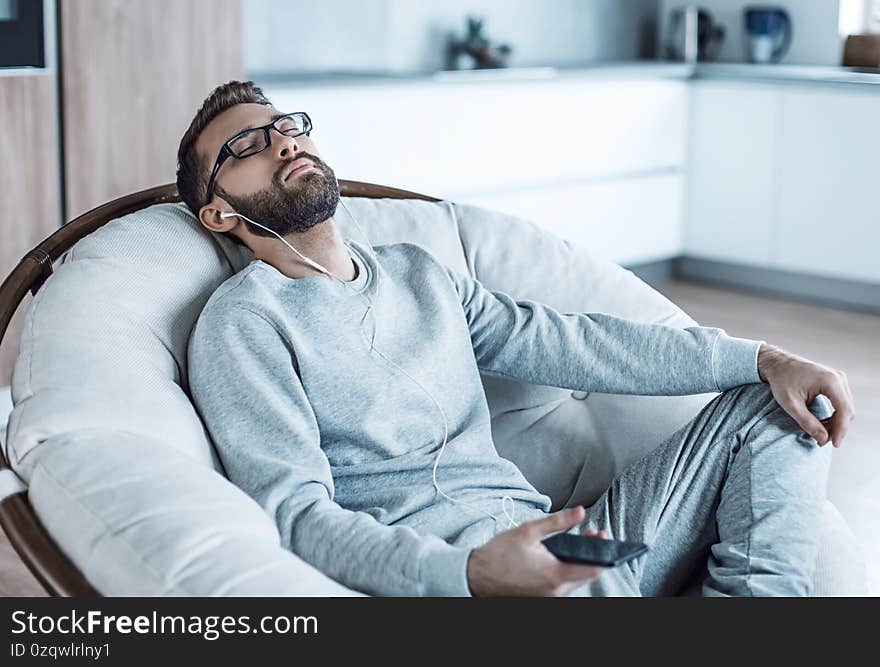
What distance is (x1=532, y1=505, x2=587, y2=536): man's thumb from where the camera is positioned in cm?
139

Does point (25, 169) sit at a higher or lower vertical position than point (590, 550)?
higher

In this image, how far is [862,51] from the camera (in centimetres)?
530

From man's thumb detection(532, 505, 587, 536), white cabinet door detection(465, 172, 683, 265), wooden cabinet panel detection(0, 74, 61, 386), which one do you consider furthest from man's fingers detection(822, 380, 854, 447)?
white cabinet door detection(465, 172, 683, 265)

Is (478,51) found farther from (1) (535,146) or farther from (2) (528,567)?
(2) (528,567)

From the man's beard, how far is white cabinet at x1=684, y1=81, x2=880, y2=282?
3.46m

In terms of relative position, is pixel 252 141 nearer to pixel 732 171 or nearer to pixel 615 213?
pixel 615 213

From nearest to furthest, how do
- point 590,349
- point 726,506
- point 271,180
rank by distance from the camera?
point 726,506, point 271,180, point 590,349

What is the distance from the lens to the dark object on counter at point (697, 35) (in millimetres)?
5730

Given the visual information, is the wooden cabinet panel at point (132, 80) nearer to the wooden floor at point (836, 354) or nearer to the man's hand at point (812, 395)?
the wooden floor at point (836, 354)

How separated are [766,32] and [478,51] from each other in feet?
4.47

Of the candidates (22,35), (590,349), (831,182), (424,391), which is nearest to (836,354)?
(831,182)

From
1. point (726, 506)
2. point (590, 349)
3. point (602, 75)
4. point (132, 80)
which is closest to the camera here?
point (726, 506)

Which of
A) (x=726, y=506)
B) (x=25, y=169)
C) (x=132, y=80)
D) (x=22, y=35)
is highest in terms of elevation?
(x=22, y=35)

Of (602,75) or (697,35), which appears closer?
(602,75)
